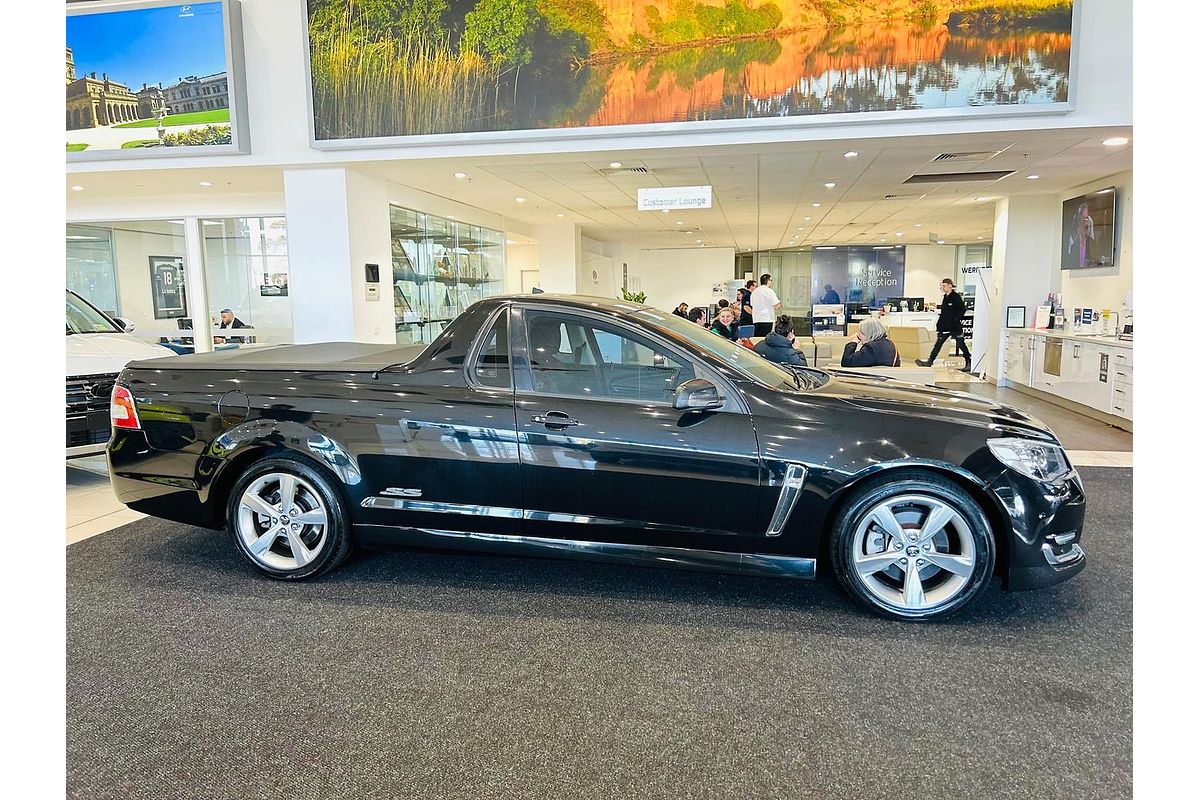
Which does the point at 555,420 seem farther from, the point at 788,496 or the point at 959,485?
the point at 959,485

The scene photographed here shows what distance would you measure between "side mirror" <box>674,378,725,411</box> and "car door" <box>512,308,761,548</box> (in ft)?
0.36

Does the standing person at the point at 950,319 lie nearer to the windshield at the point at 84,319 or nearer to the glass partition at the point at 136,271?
the glass partition at the point at 136,271

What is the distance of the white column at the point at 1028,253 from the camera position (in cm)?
1100

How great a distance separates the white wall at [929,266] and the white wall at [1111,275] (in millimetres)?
14637

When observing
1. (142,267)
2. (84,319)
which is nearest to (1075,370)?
(84,319)

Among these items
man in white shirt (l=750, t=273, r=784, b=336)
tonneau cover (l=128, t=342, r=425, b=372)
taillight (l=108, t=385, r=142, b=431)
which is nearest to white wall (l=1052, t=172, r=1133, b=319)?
man in white shirt (l=750, t=273, r=784, b=336)

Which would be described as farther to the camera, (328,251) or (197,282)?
(197,282)

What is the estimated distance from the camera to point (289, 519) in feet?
11.7

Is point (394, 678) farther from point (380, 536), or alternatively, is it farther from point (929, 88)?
point (929, 88)

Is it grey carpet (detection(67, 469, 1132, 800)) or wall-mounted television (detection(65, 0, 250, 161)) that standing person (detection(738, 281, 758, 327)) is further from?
grey carpet (detection(67, 469, 1132, 800))

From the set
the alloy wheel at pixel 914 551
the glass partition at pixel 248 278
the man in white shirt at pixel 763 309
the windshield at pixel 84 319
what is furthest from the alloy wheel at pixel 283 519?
the man in white shirt at pixel 763 309

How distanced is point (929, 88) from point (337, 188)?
19.8ft

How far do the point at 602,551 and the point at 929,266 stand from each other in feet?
81.0

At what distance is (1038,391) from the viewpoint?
10016 mm
